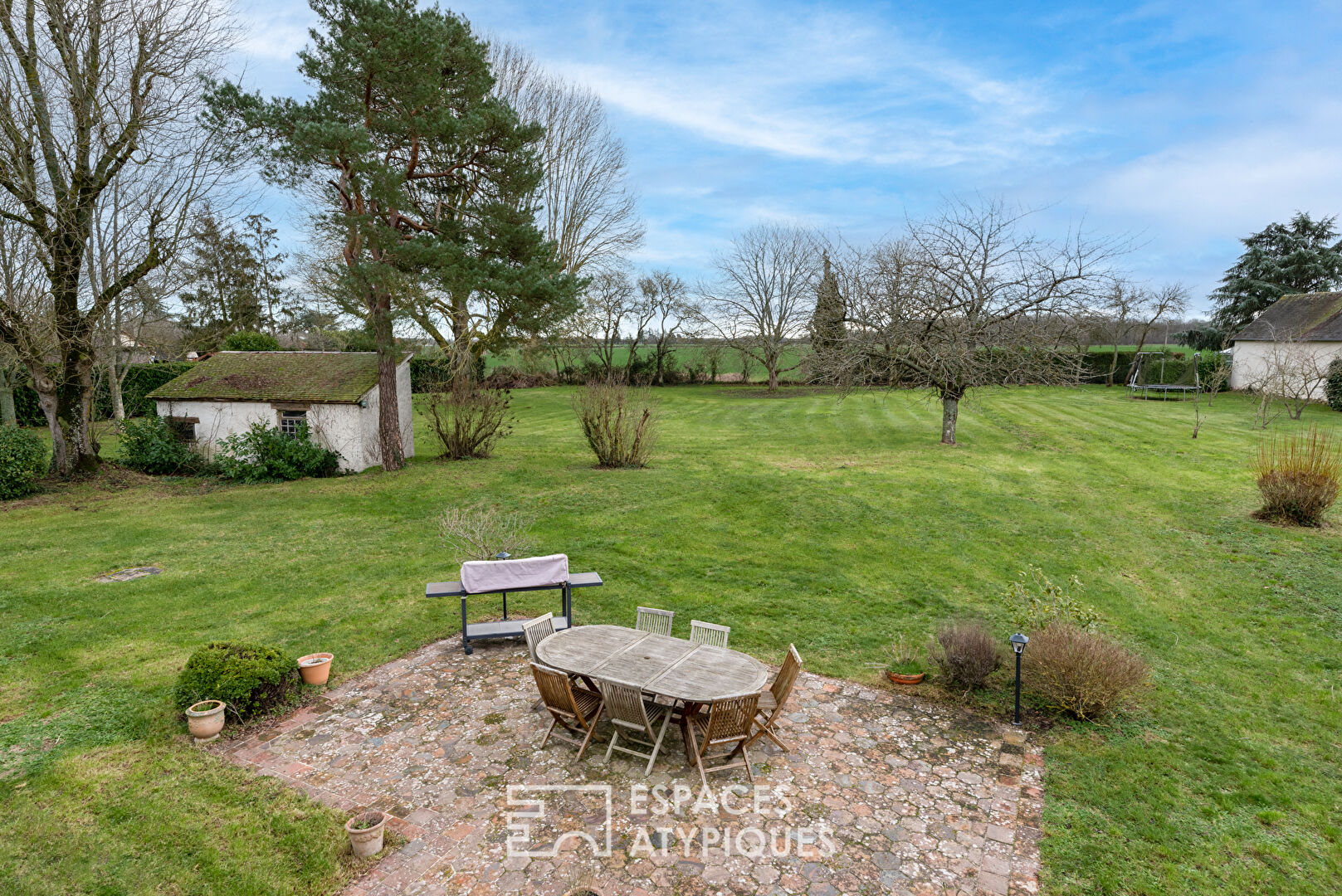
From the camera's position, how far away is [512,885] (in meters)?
4.32

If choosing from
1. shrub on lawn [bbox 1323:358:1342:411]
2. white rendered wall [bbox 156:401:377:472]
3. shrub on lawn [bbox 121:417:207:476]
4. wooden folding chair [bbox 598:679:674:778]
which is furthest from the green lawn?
shrub on lawn [bbox 1323:358:1342:411]

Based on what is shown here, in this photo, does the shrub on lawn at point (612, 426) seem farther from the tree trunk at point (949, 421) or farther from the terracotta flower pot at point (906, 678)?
the terracotta flower pot at point (906, 678)

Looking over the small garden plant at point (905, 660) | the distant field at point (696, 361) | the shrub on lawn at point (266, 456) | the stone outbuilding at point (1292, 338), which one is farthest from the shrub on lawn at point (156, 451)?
the stone outbuilding at point (1292, 338)

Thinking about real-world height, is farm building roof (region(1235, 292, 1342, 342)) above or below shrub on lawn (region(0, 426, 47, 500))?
above

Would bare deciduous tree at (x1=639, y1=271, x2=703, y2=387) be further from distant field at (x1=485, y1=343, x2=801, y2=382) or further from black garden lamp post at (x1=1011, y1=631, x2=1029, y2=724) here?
black garden lamp post at (x1=1011, y1=631, x2=1029, y2=724)

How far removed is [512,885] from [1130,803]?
472 centimetres

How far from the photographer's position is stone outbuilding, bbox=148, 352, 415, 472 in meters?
18.8

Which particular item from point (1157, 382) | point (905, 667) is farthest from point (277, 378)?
point (1157, 382)

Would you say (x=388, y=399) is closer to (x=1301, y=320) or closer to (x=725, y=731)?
(x=725, y=731)

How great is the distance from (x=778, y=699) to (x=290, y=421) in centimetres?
1785

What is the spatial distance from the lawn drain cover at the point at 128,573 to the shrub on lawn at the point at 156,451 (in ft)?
30.3

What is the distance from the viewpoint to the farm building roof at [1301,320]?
3126 centimetres

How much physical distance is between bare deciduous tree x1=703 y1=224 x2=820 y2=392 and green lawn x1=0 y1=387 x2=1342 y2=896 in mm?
21589

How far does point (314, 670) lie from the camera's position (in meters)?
7.03
